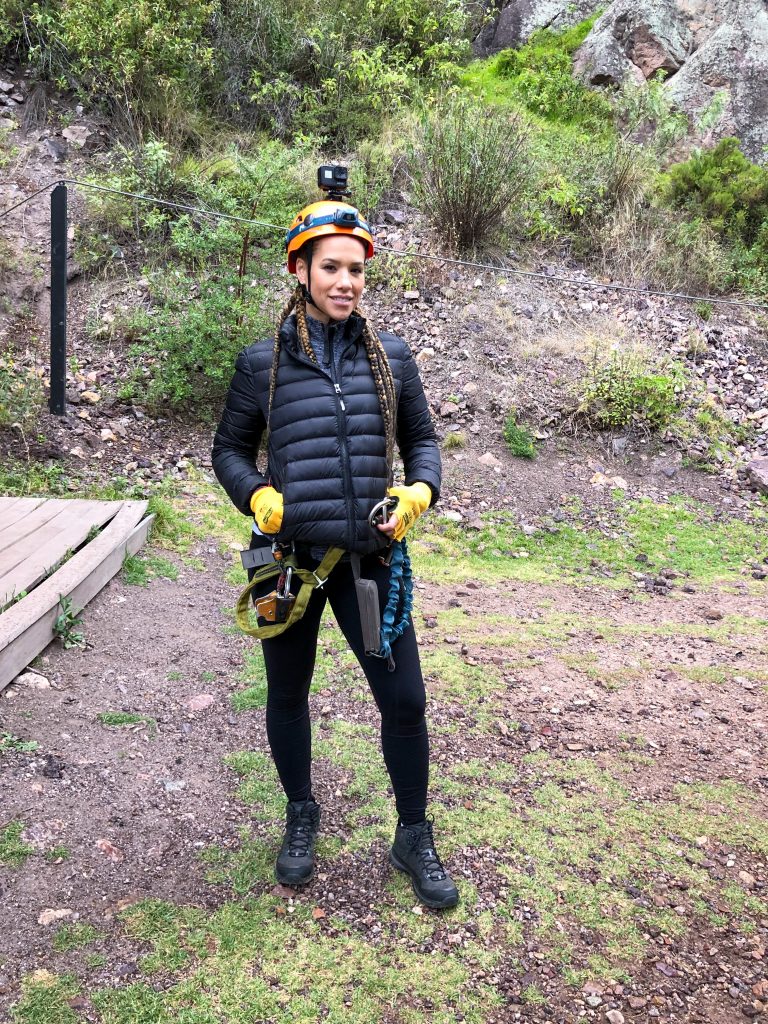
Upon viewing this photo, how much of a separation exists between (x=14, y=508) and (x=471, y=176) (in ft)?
18.4

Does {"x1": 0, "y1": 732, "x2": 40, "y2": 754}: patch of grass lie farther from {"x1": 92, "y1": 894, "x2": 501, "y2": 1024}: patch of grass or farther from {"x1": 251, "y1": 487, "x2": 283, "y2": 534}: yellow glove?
{"x1": 251, "y1": 487, "x2": 283, "y2": 534}: yellow glove

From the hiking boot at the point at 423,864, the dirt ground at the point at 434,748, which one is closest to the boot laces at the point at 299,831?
the dirt ground at the point at 434,748

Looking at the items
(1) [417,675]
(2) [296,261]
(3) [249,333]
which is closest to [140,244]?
(3) [249,333]

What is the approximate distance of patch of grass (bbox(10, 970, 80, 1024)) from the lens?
6.53 ft

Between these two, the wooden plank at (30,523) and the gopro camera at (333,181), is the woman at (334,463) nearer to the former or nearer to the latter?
the gopro camera at (333,181)

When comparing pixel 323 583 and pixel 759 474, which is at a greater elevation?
pixel 323 583

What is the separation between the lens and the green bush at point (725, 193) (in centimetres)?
882

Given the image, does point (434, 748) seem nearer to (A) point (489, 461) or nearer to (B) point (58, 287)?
(A) point (489, 461)

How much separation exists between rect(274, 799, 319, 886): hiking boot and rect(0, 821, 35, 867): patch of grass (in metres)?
0.77

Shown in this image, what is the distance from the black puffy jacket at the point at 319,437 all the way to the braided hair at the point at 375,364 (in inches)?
0.6

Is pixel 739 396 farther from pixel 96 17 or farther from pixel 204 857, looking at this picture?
pixel 96 17

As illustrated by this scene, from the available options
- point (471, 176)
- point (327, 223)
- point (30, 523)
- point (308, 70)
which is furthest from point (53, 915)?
point (308, 70)

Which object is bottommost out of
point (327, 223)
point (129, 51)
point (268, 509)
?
point (268, 509)

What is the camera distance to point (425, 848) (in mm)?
2516
